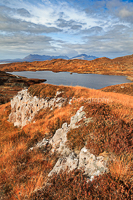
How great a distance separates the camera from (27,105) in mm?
19422

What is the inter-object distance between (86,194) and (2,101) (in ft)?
168

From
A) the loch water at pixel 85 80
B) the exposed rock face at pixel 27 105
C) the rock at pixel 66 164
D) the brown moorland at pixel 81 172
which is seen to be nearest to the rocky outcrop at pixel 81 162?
the rock at pixel 66 164

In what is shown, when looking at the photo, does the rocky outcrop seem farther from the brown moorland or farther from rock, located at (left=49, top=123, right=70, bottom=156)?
the brown moorland

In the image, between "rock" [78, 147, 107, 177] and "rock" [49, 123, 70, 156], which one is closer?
"rock" [78, 147, 107, 177]

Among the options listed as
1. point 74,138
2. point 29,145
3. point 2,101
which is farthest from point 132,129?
point 2,101

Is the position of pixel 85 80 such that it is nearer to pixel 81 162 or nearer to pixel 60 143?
pixel 60 143

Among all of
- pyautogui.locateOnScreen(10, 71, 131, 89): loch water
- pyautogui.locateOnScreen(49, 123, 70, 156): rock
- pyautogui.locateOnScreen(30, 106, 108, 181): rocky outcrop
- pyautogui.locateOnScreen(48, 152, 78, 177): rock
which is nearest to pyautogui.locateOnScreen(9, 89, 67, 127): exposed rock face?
pyautogui.locateOnScreen(49, 123, 70, 156): rock

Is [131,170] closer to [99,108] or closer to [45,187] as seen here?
[45,187]

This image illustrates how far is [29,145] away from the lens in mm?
8891

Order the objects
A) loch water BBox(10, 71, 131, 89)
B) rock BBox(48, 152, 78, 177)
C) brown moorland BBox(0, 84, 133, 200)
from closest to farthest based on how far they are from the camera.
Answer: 1. brown moorland BBox(0, 84, 133, 200)
2. rock BBox(48, 152, 78, 177)
3. loch water BBox(10, 71, 131, 89)

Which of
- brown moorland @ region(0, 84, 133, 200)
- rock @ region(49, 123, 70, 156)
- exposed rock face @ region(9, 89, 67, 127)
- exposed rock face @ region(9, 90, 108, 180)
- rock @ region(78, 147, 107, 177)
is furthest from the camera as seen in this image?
exposed rock face @ region(9, 89, 67, 127)

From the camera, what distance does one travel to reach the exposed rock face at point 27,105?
16062mm

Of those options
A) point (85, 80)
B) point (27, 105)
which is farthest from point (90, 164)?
point (85, 80)

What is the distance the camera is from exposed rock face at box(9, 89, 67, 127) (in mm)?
16062
